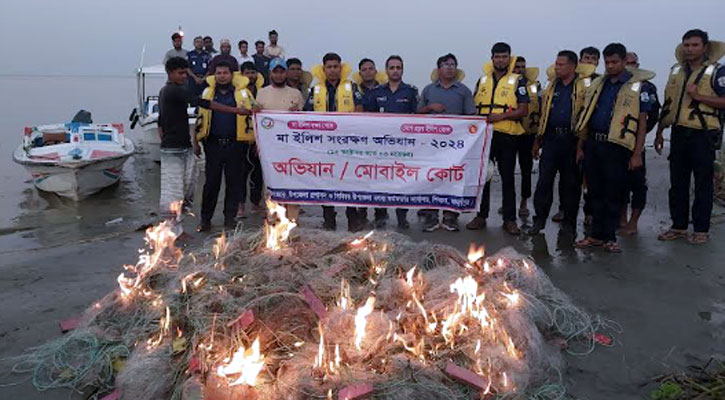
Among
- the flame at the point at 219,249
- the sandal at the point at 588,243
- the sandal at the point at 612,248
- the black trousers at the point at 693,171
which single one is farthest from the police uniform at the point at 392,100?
the flame at the point at 219,249

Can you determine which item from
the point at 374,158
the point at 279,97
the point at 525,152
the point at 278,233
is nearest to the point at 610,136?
the point at 525,152

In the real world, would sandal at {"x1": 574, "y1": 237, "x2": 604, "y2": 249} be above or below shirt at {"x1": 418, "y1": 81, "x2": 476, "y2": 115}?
below

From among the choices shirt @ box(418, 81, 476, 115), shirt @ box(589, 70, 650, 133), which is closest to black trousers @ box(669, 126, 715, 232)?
shirt @ box(589, 70, 650, 133)

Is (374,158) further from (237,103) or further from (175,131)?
(175,131)

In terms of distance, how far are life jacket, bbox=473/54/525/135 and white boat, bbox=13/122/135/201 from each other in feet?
26.4

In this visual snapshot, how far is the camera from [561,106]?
711cm

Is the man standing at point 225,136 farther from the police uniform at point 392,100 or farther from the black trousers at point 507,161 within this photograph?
the black trousers at point 507,161

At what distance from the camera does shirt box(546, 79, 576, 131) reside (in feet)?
23.3

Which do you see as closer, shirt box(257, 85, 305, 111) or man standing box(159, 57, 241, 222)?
man standing box(159, 57, 241, 222)

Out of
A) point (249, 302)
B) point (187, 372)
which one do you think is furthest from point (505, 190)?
point (187, 372)

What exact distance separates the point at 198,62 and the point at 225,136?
775 cm

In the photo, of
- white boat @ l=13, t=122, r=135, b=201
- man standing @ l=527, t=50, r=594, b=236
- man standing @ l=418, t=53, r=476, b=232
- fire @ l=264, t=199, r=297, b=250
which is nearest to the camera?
fire @ l=264, t=199, r=297, b=250

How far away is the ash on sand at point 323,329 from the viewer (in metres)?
3.35

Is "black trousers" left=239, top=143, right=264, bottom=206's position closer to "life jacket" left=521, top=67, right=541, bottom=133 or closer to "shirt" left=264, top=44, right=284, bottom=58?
"life jacket" left=521, top=67, right=541, bottom=133
